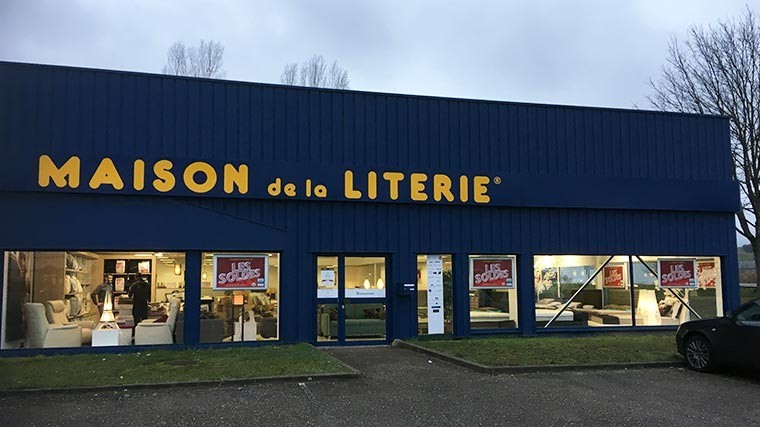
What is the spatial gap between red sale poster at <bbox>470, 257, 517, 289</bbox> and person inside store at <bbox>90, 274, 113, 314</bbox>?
8.24 metres

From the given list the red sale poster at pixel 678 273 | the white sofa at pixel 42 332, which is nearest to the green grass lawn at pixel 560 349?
the red sale poster at pixel 678 273

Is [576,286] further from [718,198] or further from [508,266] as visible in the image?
[718,198]

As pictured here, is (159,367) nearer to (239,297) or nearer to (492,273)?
(239,297)

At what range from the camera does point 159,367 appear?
418 inches

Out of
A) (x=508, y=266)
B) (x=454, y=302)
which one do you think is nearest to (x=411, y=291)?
(x=454, y=302)

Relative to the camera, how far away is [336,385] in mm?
9484

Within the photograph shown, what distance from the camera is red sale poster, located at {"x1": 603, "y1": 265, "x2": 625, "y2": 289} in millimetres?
15977

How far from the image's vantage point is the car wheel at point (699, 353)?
10555 mm

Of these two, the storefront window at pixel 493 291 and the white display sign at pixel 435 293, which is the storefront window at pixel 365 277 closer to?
the white display sign at pixel 435 293

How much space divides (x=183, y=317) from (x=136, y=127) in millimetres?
4237

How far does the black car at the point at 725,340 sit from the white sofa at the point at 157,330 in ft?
33.4

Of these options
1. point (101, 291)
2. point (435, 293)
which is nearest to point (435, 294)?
point (435, 293)

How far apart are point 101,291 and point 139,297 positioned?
0.77m

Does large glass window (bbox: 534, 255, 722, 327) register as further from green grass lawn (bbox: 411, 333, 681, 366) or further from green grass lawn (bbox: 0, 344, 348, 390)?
green grass lawn (bbox: 0, 344, 348, 390)
